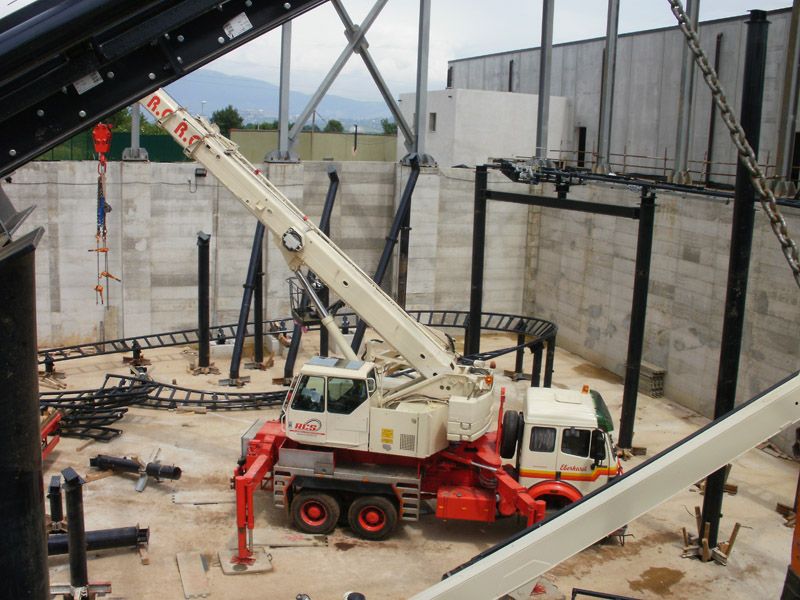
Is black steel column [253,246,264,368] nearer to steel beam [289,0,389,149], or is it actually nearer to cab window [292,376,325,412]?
steel beam [289,0,389,149]

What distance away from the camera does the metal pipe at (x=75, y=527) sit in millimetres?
9312

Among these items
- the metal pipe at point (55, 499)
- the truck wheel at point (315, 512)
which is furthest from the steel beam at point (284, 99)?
the metal pipe at point (55, 499)

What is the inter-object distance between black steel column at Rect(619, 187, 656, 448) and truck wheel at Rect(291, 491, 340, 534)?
5.94 m

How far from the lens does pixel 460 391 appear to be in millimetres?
12633

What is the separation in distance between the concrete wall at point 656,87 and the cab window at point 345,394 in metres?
10.3

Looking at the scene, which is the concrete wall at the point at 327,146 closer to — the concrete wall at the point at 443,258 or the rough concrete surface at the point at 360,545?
the concrete wall at the point at 443,258

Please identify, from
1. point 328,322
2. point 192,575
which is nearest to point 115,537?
point 192,575

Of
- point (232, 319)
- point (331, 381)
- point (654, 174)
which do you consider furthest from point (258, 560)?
point (654, 174)

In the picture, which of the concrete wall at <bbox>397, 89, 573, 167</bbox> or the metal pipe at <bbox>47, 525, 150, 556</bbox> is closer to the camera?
the metal pipe at <bbox>47, 525, 150, 556</bbox>

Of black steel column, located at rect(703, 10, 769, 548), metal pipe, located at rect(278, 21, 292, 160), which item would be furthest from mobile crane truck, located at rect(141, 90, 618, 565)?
metal pipe, located at rect(278, 21, 292, 160)

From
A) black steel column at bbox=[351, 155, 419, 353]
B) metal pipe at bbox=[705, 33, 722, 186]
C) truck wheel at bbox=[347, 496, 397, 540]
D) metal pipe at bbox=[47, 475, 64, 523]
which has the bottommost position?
truck wheel at bbox=[347, 496, 397, 540]

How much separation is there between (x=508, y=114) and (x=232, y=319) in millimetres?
11968

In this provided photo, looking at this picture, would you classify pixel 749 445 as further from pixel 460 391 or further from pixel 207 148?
pixel 207 148

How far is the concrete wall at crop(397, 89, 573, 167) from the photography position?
94.7 ft
